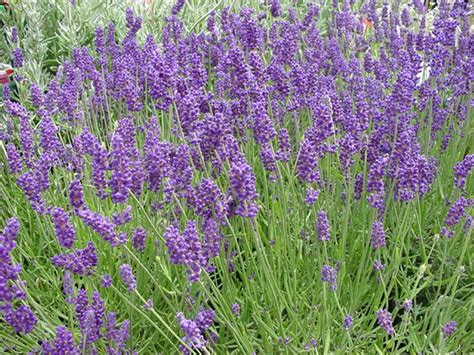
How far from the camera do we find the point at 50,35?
16.7ft

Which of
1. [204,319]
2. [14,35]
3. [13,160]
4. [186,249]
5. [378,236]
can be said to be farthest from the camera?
[14,35]

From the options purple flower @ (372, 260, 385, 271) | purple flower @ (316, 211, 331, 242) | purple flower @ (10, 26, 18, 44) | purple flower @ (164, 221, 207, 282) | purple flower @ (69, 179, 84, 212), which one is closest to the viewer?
purple flower @ (164, 221, 207, 282)

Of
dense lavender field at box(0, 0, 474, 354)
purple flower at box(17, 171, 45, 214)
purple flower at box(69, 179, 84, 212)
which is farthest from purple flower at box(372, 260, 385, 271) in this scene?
purple flower at box(17, 171, 45, 214)

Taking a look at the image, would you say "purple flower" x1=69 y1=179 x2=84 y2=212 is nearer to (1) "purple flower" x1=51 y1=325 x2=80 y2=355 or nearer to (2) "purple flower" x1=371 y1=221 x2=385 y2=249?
(1) "purple flower" x1=51 y1=325 x2=80 y2=355

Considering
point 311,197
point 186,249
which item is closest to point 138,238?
point 186,249

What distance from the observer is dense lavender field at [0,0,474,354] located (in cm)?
170

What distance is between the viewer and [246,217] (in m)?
1.64

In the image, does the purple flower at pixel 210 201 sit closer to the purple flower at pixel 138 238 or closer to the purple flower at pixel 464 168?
the purple flower at pixel 138 238

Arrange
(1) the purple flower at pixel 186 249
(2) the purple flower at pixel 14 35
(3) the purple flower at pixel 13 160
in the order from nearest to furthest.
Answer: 1. (1) the purple flower at pixel 186 249
2. (3) the purple flower at pixel 13 160
3. (2) the purple flower at pixel 14 35

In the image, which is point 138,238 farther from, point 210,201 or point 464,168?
point 464,168

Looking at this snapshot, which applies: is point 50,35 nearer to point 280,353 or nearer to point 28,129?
point 28,129

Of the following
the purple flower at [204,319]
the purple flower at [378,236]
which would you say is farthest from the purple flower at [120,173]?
the purple flower at [378,236]

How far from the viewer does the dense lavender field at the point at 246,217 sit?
5.58 ft

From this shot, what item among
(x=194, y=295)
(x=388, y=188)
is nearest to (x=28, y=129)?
(x=194, y=295)
